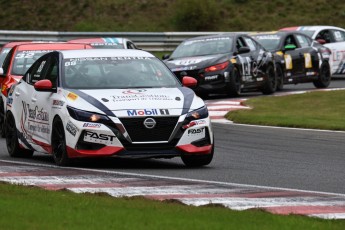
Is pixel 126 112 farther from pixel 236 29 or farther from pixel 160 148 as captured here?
pixel 236 29

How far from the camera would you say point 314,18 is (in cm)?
4644

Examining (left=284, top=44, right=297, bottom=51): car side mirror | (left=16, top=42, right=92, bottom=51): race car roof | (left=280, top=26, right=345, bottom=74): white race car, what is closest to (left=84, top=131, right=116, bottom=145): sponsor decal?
(left=16, top=42, right=92, bottom=51): race car roof

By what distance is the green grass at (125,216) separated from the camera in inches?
327

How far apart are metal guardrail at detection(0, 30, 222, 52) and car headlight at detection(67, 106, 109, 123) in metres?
25.6

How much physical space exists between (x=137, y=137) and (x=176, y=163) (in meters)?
1.36

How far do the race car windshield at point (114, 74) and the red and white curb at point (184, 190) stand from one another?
1.32 m

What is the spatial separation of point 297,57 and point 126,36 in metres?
10.9

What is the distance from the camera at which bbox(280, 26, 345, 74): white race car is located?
33062 mm

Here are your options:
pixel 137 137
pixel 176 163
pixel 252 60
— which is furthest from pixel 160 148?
pixel 252 60

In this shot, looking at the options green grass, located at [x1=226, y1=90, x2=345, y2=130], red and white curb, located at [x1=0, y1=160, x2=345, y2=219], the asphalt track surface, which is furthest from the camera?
green grass, located at [x1=226, y1=90, x2=345, y2=130]

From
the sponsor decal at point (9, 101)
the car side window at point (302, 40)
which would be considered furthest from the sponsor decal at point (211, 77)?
the sponsor decal at point (9, 101)

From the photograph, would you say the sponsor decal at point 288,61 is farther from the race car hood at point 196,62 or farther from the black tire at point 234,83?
the race car hood at point 196,62

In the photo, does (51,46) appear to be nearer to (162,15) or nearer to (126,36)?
(126,36)

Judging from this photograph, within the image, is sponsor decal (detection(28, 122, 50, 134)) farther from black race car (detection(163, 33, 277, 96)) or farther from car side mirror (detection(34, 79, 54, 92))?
black race car (detection(163, 33, 277, 96))
